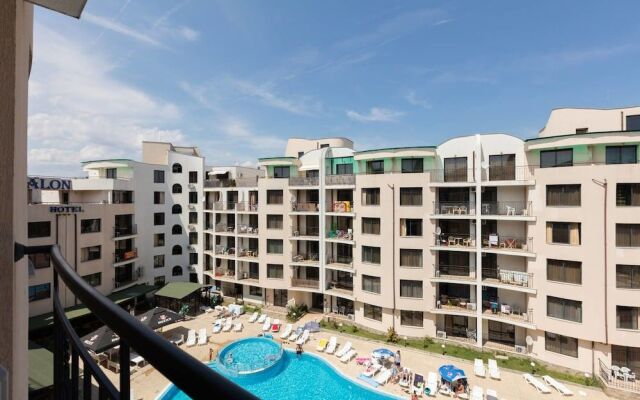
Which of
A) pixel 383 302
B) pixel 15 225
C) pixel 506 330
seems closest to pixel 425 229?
pixel 383 302

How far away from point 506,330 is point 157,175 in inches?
1511

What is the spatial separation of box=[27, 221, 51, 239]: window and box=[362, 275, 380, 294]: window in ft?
84.3

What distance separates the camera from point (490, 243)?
23.4 metres

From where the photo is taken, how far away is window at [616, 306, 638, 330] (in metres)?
18.5

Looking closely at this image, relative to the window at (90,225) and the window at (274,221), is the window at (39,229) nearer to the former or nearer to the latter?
the window at (90,225)


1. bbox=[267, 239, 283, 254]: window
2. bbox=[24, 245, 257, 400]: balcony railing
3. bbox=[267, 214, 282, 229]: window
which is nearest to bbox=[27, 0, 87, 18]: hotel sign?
bbox=[24, 245, 257, 400]: balcony railing

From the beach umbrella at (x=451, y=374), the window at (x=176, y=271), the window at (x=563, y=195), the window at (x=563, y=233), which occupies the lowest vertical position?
the beach umbrella at (x=451, y=374)

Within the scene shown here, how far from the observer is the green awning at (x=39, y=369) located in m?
13.5

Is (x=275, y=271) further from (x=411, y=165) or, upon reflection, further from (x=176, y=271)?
(x=411, y=165)

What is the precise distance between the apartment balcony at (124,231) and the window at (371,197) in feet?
78.3

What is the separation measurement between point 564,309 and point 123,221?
38510 millimetres

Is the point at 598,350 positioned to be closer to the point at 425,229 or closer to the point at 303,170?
the point at 425,229

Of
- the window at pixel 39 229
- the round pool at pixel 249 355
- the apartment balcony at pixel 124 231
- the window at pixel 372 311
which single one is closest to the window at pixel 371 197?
the window at pixel 372 311

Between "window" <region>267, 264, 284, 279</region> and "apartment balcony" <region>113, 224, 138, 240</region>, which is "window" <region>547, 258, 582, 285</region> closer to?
"window" <region>267, 264, 284, 279</region>
